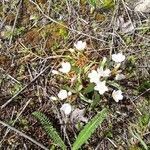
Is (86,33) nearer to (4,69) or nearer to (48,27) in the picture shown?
(48,27)

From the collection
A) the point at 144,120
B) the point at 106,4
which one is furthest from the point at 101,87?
the point at 106,4

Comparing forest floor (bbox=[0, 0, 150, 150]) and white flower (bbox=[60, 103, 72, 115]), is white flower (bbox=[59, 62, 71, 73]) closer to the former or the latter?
forest floor (bbox=[0, 0, 150, 150])

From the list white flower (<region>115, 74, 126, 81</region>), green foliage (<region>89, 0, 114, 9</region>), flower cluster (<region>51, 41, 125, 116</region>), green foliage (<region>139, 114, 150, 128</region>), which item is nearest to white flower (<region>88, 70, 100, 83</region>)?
flower cluster (<region>51, 41, 125, 116</region>)

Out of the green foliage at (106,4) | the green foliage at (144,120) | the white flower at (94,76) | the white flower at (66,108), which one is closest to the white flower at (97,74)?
the white flower at (94,76)

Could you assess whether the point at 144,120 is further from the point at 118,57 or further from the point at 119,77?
the point at 118,57

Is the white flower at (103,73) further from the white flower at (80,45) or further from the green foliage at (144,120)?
the green foliage at (144,120)

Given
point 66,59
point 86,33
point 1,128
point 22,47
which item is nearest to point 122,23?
point 86,33

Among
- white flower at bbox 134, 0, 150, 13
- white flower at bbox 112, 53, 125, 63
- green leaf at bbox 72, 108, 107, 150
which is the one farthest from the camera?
white flower at bbox 134, 0, 150, 13
